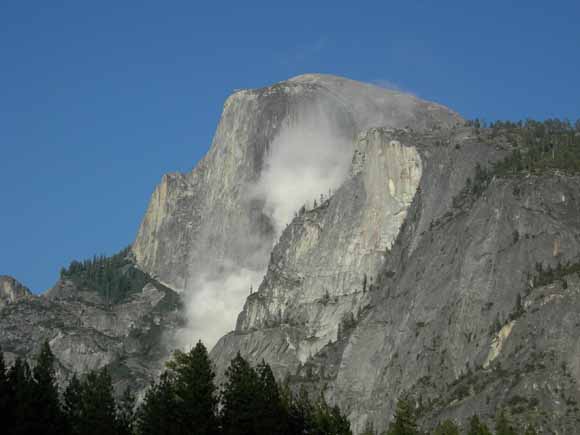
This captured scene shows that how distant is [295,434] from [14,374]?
31152mm

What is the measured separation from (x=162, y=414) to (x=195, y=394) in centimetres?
393

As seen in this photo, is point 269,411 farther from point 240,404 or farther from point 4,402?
point 4,402

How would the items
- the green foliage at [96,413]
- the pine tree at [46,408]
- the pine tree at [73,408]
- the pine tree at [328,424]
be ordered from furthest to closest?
the pine tree at [328,424] < the pine tree at [73,408] < the green foliage at [96,413] < the pine tree at [46,408]

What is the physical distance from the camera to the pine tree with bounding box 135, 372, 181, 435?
142750 millimetres

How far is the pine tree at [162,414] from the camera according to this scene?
142750 mm

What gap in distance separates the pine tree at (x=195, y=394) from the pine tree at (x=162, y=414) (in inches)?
27.0

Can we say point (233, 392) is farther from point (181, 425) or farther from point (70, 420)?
Answer: point (70, 420)

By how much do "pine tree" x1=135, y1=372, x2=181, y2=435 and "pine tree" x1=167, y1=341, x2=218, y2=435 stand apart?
0.69 m

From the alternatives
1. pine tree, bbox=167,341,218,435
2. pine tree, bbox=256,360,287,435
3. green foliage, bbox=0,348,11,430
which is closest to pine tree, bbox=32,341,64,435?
green foliage, bbox=0,348,11,430

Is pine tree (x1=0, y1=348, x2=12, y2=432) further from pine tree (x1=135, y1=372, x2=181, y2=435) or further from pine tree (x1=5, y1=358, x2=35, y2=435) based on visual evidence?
pine tree (x1=135, y1=372, x2=181, y2=435)

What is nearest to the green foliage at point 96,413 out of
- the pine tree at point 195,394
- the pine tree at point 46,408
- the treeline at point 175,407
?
the treeline at point 175,407

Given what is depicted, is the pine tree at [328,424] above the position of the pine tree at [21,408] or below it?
above

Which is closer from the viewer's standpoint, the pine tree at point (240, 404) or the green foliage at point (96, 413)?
the pine tree at point (240, 404)

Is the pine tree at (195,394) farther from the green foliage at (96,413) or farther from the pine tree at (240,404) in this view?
the green foliage at (96,413)
